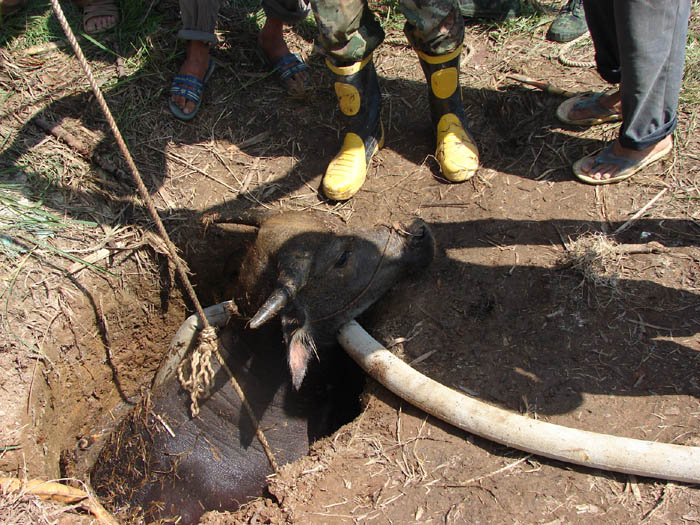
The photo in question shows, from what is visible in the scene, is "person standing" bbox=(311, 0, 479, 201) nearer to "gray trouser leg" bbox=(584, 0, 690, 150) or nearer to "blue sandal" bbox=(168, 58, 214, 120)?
"gray trouser leg" bbox=(584, 0, 690, 150)

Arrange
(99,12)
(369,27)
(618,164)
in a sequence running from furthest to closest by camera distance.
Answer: (99,12) → (369,27) → (618,164)

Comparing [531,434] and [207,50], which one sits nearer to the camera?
[531,434]

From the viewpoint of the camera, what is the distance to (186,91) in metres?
4.33

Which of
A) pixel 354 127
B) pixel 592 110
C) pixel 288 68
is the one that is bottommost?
pixel 592 110

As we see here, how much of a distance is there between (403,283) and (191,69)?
2.49 metres

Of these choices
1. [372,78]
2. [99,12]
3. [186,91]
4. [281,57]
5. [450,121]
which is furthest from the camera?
[99,12]

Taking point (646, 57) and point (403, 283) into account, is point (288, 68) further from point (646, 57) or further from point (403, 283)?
point (646, 57)

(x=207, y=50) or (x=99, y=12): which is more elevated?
(x=99, y=12)

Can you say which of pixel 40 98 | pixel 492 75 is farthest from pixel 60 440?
pixel 492 75

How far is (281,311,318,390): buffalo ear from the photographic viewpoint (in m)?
2.71

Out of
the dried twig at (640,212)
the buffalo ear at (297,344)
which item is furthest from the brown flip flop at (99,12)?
the dried twig at (640,212)

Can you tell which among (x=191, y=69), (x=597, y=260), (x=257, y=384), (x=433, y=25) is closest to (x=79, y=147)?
(x=191, y=69)

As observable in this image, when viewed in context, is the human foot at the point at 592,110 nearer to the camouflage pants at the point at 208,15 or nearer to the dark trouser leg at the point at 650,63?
the dark trouser leg at the point at 650,63

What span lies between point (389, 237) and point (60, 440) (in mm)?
2327
